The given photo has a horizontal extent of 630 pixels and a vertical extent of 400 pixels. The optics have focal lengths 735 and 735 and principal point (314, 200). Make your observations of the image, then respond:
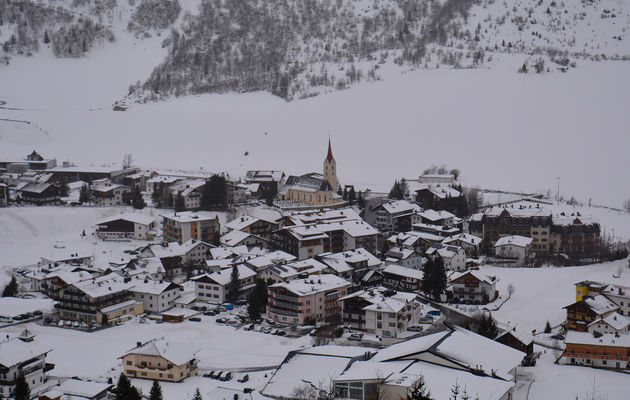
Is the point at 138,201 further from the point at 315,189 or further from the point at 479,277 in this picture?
the point at 479,277

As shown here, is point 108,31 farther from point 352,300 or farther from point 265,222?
point 352,300

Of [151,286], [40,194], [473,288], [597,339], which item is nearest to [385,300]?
[473,288]

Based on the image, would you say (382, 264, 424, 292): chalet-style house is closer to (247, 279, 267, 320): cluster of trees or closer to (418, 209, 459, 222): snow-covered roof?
(247, 279, 267, 320): cluster of trees

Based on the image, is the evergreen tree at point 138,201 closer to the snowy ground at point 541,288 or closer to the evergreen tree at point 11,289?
the evergreen tree at point 11,289

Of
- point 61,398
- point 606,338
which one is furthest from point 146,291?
point 606,338

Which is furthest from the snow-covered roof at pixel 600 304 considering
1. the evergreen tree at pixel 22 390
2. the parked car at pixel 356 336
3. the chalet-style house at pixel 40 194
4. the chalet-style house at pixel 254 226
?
the chalet-style house at pixel 40 194

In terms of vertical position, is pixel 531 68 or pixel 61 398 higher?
pixel 531 68
